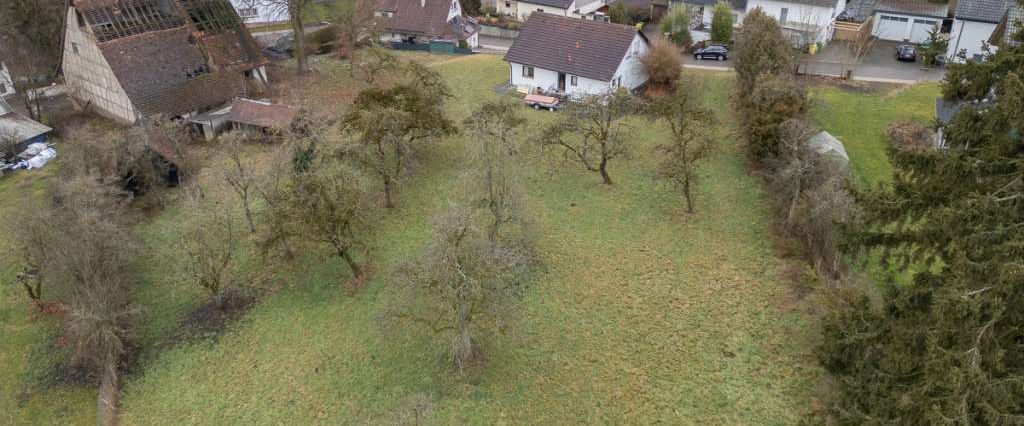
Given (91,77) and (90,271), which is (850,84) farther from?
(91,77)

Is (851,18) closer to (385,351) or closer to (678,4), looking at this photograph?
(678,4)

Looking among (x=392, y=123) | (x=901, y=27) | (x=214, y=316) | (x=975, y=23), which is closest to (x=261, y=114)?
(x=392, y=123)

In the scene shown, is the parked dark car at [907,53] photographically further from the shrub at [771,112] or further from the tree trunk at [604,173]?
the tree trunk at [604,173]

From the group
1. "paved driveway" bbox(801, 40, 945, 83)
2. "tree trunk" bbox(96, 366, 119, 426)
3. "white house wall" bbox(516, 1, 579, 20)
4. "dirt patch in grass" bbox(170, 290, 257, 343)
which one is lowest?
"tree trunk" bbox(96, 366, 119, 426)

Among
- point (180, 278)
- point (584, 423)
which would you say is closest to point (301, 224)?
point (180, 278)

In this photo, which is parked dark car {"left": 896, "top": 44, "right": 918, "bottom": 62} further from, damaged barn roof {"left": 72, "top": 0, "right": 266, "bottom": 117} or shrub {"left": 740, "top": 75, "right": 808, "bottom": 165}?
damaged barn roof {"left": 72, "top": 0, "right": 266, "bottom": 117}

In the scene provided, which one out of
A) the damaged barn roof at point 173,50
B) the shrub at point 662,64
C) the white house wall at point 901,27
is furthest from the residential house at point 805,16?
the damaged barn roof at point 173,50

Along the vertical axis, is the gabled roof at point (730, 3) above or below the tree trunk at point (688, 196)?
above

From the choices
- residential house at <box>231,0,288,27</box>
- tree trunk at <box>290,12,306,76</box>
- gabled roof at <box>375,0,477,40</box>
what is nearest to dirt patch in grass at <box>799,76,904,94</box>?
gabled roof at <box>375,0,477,40</box>
